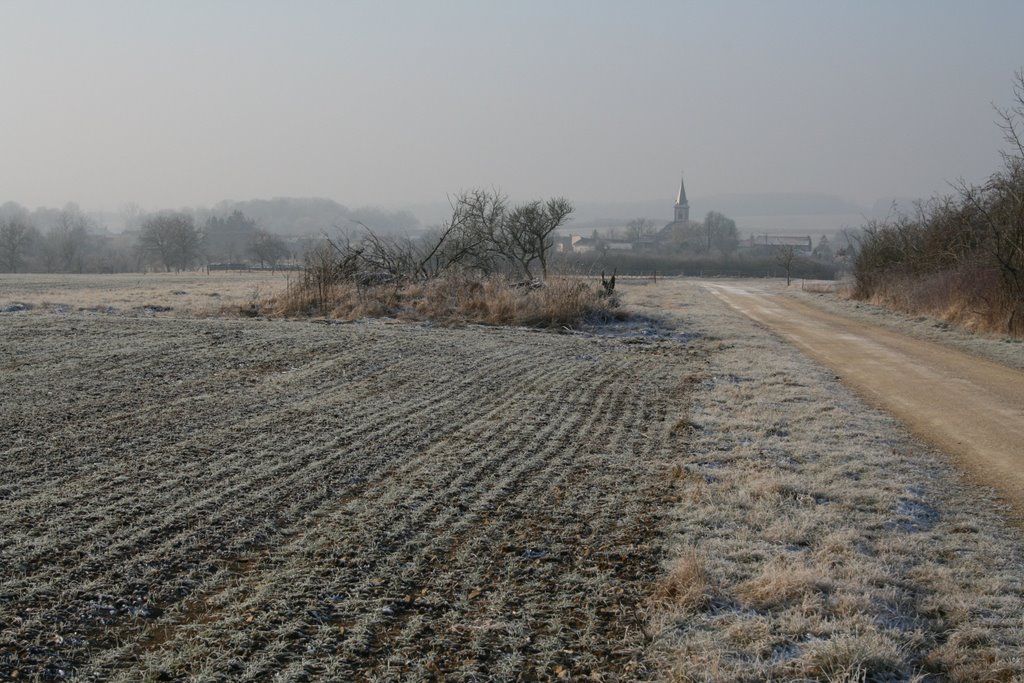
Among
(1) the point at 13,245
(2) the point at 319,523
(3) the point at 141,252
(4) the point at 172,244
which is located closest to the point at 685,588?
(2) the point at 319,523

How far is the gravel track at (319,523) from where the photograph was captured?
3.29 m

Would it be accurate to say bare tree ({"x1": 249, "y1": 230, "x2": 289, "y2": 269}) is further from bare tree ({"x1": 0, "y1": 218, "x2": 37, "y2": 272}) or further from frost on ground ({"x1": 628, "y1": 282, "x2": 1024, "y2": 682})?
frost on ground ({"x1": 628, "y1": 282, "x2": 1024, "y2": 682})

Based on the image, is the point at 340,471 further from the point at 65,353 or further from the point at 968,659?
the point at 65,353

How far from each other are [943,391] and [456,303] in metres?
10.8

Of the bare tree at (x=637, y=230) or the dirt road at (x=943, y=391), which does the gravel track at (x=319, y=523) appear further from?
the bare tree at (x=637, y=230)

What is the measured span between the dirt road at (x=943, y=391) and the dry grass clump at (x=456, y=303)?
4977 millimetres

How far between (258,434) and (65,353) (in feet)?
14.8

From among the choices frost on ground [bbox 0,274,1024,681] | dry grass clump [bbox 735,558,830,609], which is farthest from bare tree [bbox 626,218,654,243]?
dry grass clump [bbox 735,558,830,609]

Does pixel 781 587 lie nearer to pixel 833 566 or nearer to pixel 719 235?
pixel 833 566

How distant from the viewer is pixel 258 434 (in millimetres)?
6512

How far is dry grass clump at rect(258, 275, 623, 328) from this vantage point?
56.5 feet

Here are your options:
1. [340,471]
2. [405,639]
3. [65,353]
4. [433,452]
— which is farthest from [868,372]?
[65,353]

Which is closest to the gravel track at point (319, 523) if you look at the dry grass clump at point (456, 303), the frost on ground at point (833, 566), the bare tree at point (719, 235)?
the frost on ground at point (833, 566)

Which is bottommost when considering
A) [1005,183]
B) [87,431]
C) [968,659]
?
[968,659]
